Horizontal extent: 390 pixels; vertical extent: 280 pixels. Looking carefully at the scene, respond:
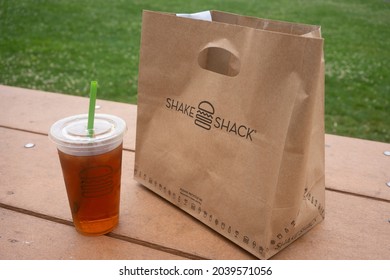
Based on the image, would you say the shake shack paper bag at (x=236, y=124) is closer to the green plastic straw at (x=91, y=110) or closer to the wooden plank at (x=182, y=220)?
the wooden plank at (x=182, y=220)

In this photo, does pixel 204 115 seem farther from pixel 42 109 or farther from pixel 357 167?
pixel 42 109

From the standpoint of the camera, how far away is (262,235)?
0.77m

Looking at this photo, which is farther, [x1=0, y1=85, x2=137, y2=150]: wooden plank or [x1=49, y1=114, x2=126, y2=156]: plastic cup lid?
[x1=0, y1=85, x2=137, y2=150]: wooden plank

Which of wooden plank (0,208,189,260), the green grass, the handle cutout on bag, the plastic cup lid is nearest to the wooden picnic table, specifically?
wooden plank (0,208,189,260)

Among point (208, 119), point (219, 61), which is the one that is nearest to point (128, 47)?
point (219, 61)

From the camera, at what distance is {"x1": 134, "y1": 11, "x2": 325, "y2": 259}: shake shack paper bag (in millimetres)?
718

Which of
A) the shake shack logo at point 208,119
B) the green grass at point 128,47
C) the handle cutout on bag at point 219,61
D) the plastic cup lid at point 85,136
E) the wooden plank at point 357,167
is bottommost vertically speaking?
the green grass at point 128,47

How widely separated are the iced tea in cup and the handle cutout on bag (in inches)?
9.7

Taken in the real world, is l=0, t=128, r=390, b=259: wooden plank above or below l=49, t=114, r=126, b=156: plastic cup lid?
below

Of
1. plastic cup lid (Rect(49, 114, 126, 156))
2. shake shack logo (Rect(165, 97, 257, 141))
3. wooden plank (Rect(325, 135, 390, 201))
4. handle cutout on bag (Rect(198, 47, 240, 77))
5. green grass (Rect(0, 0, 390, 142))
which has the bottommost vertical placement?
green grass (Rect(0, 0, 390, 142))

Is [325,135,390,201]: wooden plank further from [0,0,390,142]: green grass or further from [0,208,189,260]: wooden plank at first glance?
[0,0,390,142]: green grass

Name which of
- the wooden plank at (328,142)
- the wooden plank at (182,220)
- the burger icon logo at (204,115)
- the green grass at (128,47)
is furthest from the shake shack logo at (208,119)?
the green grass at (128,47)

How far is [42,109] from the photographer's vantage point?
1386mm

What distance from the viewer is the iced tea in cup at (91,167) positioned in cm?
74
